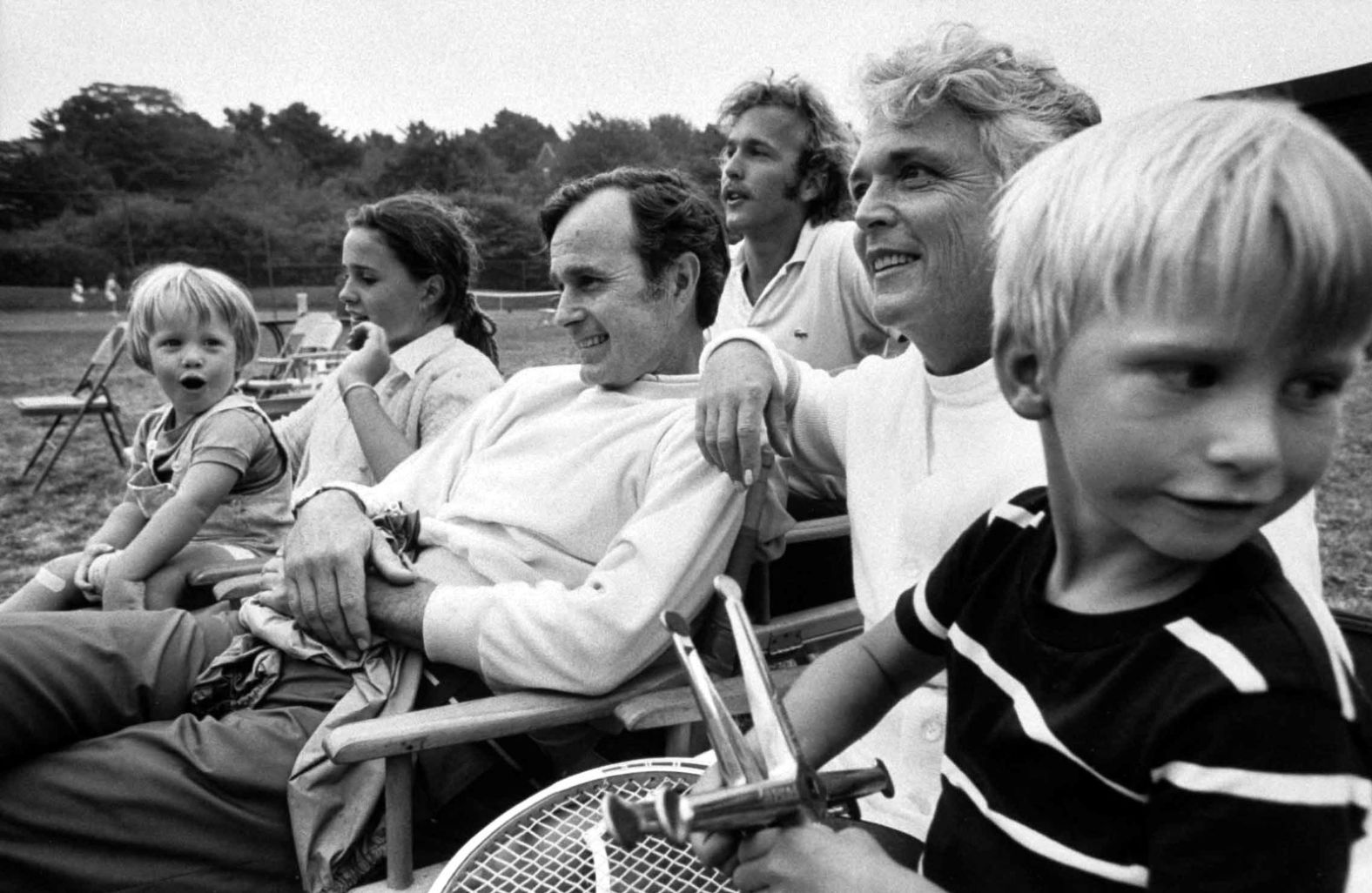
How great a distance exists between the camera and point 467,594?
6.59ft

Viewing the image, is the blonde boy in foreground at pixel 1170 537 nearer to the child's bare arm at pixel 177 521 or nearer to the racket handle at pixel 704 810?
the racket handle at pixel 704 810

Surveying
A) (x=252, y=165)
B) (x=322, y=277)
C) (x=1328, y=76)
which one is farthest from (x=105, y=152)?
(x=1328, y=76)

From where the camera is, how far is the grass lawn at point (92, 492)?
509 centimetres

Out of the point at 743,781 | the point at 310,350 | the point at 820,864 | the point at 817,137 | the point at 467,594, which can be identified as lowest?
the point at 310,350

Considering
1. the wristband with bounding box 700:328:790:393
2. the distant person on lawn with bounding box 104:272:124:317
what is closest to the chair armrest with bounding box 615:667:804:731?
the wristband with bounding box 700:328:790:393

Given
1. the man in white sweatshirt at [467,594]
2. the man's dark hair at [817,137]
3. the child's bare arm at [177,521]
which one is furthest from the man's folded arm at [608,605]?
the man's dark hair at [817,137]

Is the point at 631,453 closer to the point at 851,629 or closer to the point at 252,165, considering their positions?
the point at 851,629

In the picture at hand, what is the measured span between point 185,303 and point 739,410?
227cm

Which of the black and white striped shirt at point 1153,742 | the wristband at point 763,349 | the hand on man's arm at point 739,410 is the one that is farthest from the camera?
the wristband at point 763,349

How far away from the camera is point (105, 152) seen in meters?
45.4

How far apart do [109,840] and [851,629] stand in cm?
152

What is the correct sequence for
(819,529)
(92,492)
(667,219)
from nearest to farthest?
(819,529) → (667,219) → (92,492)

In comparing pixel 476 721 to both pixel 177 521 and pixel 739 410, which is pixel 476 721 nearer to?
pixel 739 410

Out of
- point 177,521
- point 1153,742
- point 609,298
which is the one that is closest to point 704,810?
point 1153,742
